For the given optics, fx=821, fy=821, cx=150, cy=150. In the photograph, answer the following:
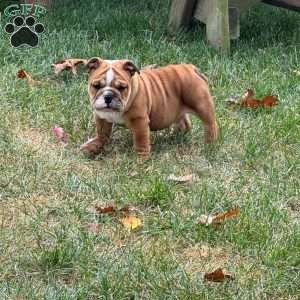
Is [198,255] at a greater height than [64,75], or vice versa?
[198,255]

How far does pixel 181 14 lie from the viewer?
7.38 m

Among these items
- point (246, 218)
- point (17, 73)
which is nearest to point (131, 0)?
point (17, 73)

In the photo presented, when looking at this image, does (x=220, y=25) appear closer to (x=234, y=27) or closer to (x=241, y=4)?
(x=234, y=27)

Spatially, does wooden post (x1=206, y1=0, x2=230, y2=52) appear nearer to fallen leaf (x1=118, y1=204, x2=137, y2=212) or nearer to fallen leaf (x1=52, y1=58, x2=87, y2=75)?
fallen leaf (x1=52, y1=58, x2=87, y2=75)

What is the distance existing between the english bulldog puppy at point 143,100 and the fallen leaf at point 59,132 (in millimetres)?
236

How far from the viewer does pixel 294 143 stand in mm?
4973

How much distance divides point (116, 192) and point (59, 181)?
33 cm

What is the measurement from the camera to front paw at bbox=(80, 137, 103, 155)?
184 inches

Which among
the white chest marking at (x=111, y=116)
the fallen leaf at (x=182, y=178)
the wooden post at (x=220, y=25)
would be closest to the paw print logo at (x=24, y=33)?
the wooden post at (x=220, y=25)

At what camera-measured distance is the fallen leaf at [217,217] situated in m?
3.78

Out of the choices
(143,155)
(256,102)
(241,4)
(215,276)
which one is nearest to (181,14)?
(241,4)

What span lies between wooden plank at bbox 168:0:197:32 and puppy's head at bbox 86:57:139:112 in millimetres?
3007

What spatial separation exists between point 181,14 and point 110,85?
124 inches

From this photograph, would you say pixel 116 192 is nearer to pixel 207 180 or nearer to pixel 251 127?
pixel 207 180
